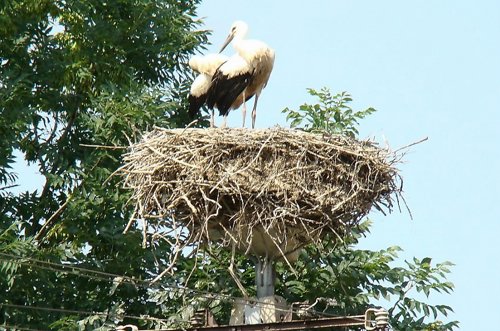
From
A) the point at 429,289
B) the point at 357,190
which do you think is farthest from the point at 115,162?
the point at 357,190

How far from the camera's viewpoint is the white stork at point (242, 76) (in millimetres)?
17188

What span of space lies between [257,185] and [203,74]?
3.53 m

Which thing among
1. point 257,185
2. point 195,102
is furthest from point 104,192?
point 257,185

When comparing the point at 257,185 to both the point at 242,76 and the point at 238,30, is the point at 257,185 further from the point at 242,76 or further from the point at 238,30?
the point at 238,30

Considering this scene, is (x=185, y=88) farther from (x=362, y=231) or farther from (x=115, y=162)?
(x=362, y=231)

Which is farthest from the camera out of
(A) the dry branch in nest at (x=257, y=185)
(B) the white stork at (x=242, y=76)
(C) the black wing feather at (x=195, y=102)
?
(C) the black wing feather at (x=195, y=102)

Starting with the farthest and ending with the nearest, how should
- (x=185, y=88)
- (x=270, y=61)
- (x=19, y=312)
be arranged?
(x=185, y=88) → (x=19, y=312) → (x=270, y=61)

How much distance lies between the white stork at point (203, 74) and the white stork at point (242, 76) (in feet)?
0.43

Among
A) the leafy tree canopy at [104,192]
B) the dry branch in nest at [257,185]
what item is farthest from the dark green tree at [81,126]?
the dry branch in nest at [257,185]

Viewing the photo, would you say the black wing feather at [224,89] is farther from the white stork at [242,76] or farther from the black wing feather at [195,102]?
the black wing feather at [195,102]

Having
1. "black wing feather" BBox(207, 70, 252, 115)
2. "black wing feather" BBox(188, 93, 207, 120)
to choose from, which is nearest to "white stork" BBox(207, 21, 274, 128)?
"black wing feather" BBox(207, 70, 252, 115)

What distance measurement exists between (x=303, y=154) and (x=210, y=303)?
3.10 m

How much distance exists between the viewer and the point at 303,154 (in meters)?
14.7

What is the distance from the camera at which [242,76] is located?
17.2 metres
